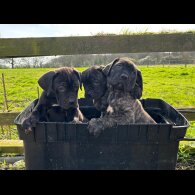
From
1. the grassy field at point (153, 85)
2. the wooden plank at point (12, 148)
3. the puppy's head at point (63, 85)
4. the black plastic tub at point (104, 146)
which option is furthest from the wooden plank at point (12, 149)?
the grassy field at point (153, 85)

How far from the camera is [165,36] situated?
174 inches

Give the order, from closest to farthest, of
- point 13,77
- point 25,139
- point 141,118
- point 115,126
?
point 115,126 → point 25,139 → point 141,118 → point 13,77

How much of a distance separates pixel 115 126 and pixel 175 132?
1.99ft

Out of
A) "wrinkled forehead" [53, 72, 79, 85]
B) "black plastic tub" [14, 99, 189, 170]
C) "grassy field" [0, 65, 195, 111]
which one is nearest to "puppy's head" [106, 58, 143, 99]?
"wrinkled forehead" [53, 72, 79, 85]

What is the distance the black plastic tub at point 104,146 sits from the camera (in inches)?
124

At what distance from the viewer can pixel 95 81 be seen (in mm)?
3752

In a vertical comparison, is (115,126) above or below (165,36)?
below

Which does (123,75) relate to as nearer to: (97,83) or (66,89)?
(97,83)

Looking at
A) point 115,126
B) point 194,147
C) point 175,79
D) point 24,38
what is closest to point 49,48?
point 24,38

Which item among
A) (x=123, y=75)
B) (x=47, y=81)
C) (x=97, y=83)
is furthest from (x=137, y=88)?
(x=47, y=81)

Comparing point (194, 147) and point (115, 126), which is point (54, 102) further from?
point (194, 147)

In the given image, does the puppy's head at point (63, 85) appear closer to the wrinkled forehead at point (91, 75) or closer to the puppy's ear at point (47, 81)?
the puppy's ear at point (47, 81)

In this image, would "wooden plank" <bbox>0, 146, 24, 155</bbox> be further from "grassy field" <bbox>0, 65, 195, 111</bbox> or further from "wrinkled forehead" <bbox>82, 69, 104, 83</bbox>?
"grassy field" <bbox>0, 65, 195, 111</bbox>

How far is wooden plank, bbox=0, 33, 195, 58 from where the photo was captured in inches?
172
